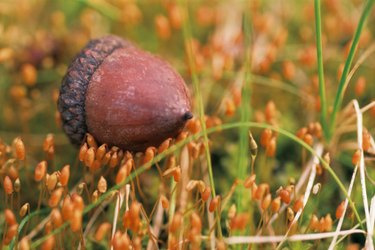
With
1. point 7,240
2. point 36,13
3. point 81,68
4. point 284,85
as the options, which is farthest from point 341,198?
point 36,13

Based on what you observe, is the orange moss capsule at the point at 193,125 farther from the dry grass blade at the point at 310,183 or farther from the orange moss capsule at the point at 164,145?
the dry grass blade at the point at 310,183

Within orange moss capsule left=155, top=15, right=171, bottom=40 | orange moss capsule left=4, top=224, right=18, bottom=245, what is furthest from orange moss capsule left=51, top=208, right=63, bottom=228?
orange moss capsule left=155, top=15, right=171, bottom=40

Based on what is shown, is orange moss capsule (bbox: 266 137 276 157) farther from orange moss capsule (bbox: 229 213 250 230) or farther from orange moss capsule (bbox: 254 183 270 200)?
orange moss capsule (bbox: 229 213 250 230)

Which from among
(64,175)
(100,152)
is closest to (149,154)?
(100,152)

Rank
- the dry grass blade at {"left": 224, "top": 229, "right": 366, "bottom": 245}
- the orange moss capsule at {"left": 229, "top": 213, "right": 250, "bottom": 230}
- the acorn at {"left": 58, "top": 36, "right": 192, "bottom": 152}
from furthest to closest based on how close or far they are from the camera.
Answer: the acorn at {"left": 58, "top": 36, "right": 192, "bottom": 152}, the dry grass blade at {"left": 224, "top": 229, "right": 366, "bottom": 245}, the orange moss capsule at {"left": 229, "top": 213, "right": 250, "bottom": 230}

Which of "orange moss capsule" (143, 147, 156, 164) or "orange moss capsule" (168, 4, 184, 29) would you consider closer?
"orange moss capsule" (143, 147, 156, 164)

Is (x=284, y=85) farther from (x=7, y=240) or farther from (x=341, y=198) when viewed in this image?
(x=7, y=240)

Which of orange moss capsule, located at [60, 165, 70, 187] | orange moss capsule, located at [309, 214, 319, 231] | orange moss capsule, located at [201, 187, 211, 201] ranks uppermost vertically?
orange moss capsule, located at [60, 165, 70, 187]

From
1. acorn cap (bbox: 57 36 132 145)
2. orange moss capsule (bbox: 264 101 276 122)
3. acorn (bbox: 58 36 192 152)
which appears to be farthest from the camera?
orange moss capsule (bbox: 264 101 276 122)

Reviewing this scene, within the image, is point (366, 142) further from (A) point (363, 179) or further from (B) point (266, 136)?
(B) point (266, 136)
